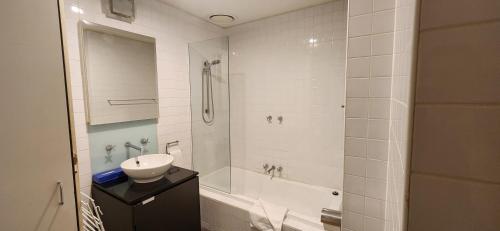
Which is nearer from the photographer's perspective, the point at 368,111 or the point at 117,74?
the point at 368,111

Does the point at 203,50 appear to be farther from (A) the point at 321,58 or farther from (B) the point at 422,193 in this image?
(B) the point at 422,193

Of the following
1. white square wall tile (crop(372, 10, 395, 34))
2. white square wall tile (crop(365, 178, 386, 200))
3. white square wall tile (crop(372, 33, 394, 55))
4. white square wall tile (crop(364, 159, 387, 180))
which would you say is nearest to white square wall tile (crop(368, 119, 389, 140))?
white square wall tile (crop(364, 159, 387, 180))

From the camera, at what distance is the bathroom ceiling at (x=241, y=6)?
2086 mm

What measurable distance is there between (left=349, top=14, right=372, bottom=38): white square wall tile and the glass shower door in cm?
167

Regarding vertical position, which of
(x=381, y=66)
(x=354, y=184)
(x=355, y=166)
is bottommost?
(x=354, y=184)

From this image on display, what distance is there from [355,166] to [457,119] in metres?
1.02

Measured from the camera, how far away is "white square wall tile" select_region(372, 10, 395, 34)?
3.30ft

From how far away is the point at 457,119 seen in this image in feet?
0.86

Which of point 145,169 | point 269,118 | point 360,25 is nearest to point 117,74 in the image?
point 145,169

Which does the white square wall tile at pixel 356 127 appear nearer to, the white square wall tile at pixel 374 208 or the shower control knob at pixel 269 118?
the white square wall tile at pixel 374 208

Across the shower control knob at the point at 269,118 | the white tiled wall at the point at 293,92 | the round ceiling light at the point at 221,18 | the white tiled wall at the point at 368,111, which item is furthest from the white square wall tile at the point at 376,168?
the round ceiling light at the point at 221,18

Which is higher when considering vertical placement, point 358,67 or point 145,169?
point 358,67

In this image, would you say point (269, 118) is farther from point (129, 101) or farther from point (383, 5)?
point (383, 5)

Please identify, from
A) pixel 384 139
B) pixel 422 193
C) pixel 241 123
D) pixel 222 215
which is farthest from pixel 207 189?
pixel 422 193
